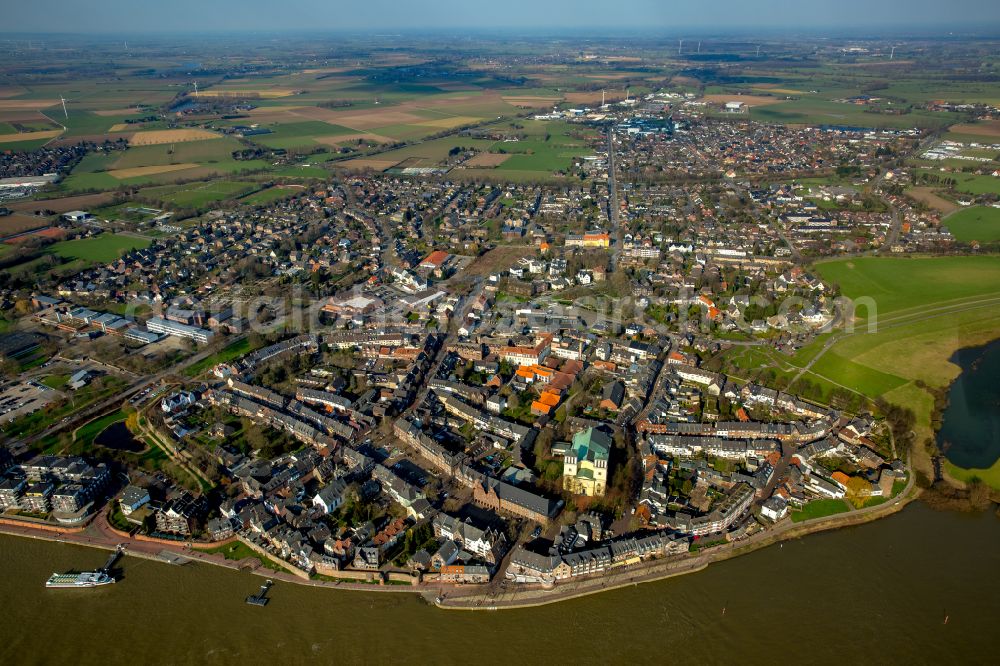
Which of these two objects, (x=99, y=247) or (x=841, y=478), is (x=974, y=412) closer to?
(x=841, y=478)

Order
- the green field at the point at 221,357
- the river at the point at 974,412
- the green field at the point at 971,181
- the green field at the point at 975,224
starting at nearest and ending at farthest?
the river at the point at 974,412, the green field at the point at 221,357, the green field at the point at 975,224, the green field at the point at 971,181

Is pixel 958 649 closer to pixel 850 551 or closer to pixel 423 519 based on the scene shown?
pixel 850 551

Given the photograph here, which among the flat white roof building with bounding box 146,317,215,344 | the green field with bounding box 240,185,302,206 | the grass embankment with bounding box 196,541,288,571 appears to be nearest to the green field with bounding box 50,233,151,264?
the green field with bounding box 240,185,302,206

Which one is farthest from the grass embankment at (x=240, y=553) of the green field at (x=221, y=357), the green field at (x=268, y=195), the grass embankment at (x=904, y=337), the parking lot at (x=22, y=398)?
the green field at (x=268, y=195)

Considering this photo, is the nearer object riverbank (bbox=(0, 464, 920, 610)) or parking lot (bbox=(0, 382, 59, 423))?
riverbank (bbox=(0, 464, 920, 610))

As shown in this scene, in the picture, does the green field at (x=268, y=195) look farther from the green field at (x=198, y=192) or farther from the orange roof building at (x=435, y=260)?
the orange roof building at (x=435, y=260)

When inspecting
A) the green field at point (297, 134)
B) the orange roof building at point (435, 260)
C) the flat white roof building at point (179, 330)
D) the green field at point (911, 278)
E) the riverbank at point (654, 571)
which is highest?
the green field at point (297, 134)

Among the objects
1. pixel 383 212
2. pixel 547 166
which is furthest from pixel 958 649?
pixel 547 166

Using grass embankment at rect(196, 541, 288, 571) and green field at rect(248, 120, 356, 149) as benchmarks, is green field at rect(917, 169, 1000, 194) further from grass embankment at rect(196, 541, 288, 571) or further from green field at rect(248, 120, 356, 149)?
green field at rect(248, 120, 356, 149)
